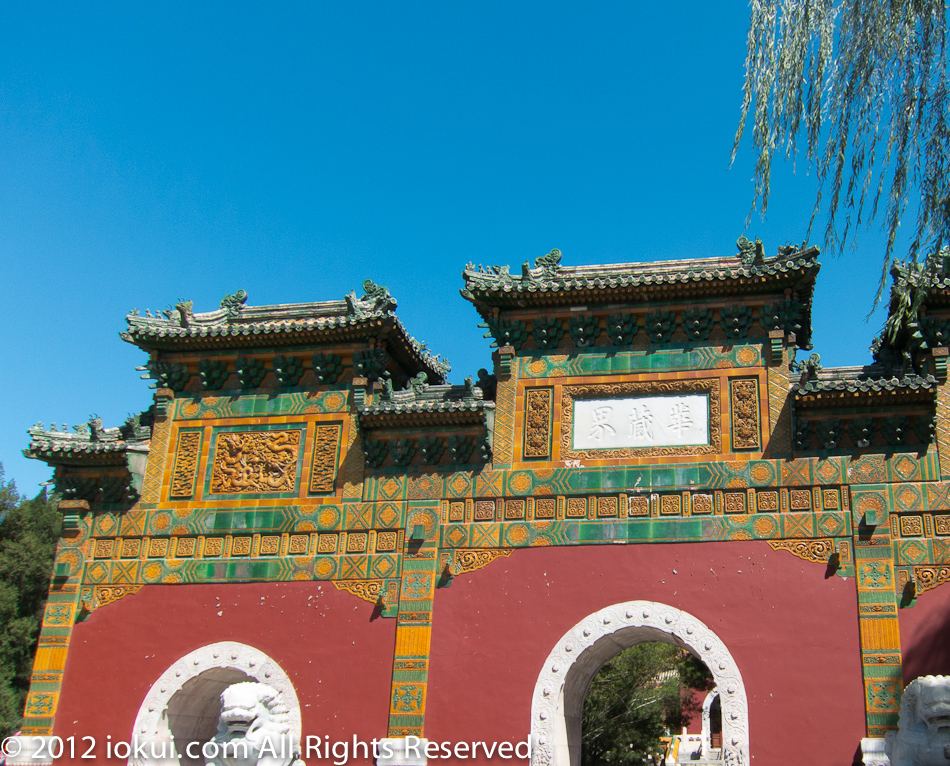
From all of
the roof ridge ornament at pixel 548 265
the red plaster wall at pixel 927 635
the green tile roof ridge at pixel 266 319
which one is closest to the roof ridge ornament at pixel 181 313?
the green tile roof ridge at pixel 266 319

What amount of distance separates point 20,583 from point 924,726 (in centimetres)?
1727

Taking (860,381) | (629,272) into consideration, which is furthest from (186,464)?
(860,381)

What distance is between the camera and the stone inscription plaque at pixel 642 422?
10492mm

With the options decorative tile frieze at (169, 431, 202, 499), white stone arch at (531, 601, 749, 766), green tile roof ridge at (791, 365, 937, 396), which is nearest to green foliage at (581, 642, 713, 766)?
white stone arch at (531, 601, 749, 766)

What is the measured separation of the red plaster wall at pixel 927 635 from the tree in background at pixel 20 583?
15.5 metres

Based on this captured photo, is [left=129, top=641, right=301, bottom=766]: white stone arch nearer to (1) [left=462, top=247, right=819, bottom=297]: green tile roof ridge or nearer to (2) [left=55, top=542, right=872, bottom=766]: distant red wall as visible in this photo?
(2) [left=55, top=542, right=872, bottom=766]: distant red wall

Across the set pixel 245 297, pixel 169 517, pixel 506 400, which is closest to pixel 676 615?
pixel 506 400

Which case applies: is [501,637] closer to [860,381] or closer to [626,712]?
[860,381]

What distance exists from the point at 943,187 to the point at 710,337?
194 inches

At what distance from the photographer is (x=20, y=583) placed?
1962 centimetres

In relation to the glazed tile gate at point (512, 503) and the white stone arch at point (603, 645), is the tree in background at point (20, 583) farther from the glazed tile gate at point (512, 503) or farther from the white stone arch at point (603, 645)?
the white stone arch at point (603, 645)

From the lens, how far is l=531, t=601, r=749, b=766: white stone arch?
9.36m

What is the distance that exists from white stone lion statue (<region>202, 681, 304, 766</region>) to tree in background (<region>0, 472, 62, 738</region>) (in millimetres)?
11394

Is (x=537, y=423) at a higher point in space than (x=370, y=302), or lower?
lower
